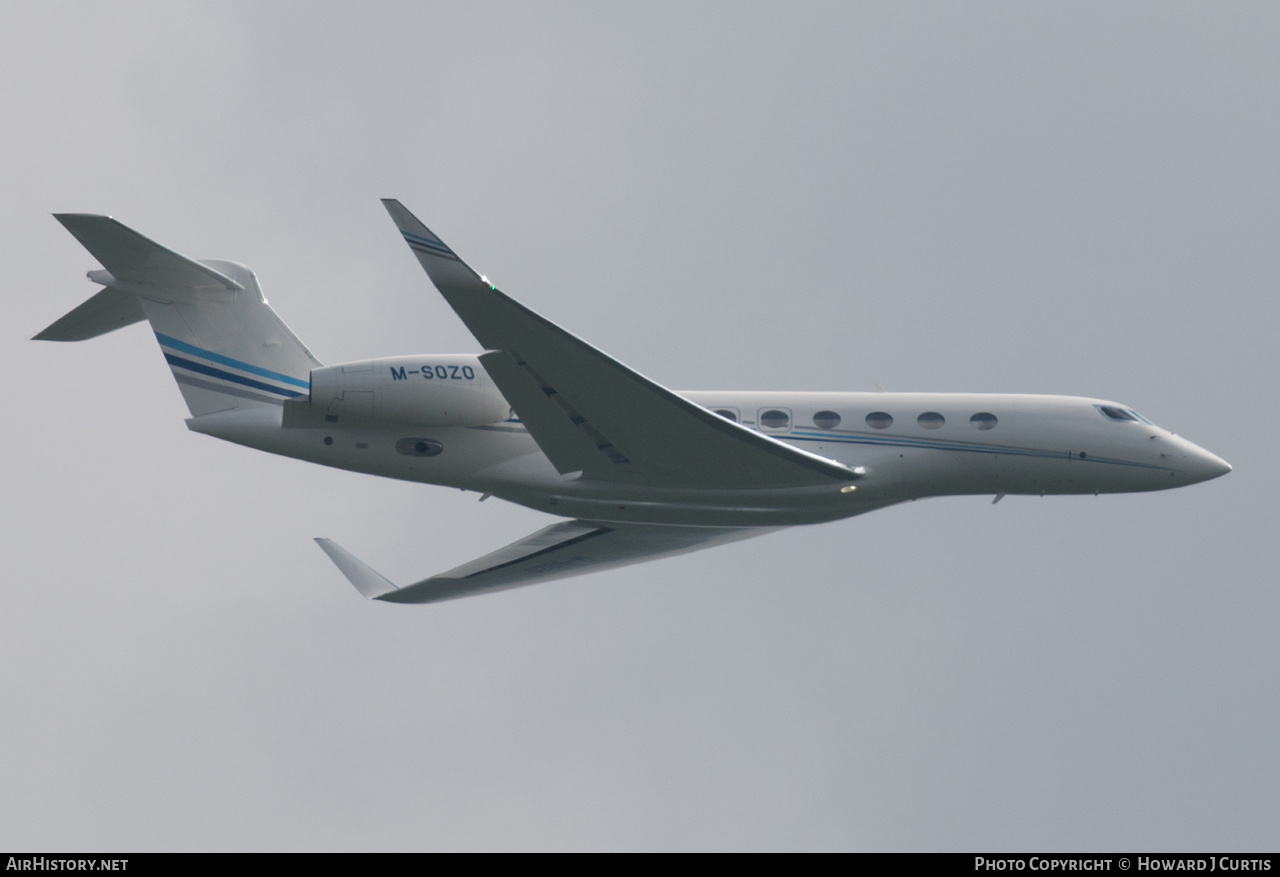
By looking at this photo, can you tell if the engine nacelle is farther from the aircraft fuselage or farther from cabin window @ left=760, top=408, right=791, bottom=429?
cabin window @ left=760, top=408, right=791, bottom=429

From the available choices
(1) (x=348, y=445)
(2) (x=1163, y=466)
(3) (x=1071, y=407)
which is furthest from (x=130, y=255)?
(2) (x=1163, y=466)

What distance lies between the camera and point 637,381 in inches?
702

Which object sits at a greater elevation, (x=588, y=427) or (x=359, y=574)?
(x=588, y=427)

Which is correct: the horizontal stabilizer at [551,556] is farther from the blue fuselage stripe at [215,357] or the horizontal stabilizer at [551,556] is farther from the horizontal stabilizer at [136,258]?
the horizontal stabilizer at [136,258]

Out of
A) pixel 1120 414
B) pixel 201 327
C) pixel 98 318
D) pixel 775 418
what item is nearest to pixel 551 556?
pixel 775 418

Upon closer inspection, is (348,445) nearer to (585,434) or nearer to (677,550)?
(585,434)

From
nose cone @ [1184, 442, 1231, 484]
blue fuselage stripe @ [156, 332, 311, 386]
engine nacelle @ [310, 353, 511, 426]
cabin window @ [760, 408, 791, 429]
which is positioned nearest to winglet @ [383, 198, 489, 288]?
engine nacelle @ [310, 353, 511, 426]

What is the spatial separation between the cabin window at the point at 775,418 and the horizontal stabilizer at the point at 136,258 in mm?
8274

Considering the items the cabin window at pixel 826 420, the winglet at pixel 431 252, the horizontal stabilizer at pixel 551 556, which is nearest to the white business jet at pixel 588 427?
the cabin window at pixel 826 420

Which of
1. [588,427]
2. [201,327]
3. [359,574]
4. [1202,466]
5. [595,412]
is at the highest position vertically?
[201,327]

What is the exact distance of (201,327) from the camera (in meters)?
20.6

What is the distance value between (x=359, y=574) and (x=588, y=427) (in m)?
6.76

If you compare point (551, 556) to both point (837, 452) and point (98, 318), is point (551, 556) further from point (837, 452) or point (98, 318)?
point (98, 318)

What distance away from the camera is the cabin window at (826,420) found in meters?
21.0
